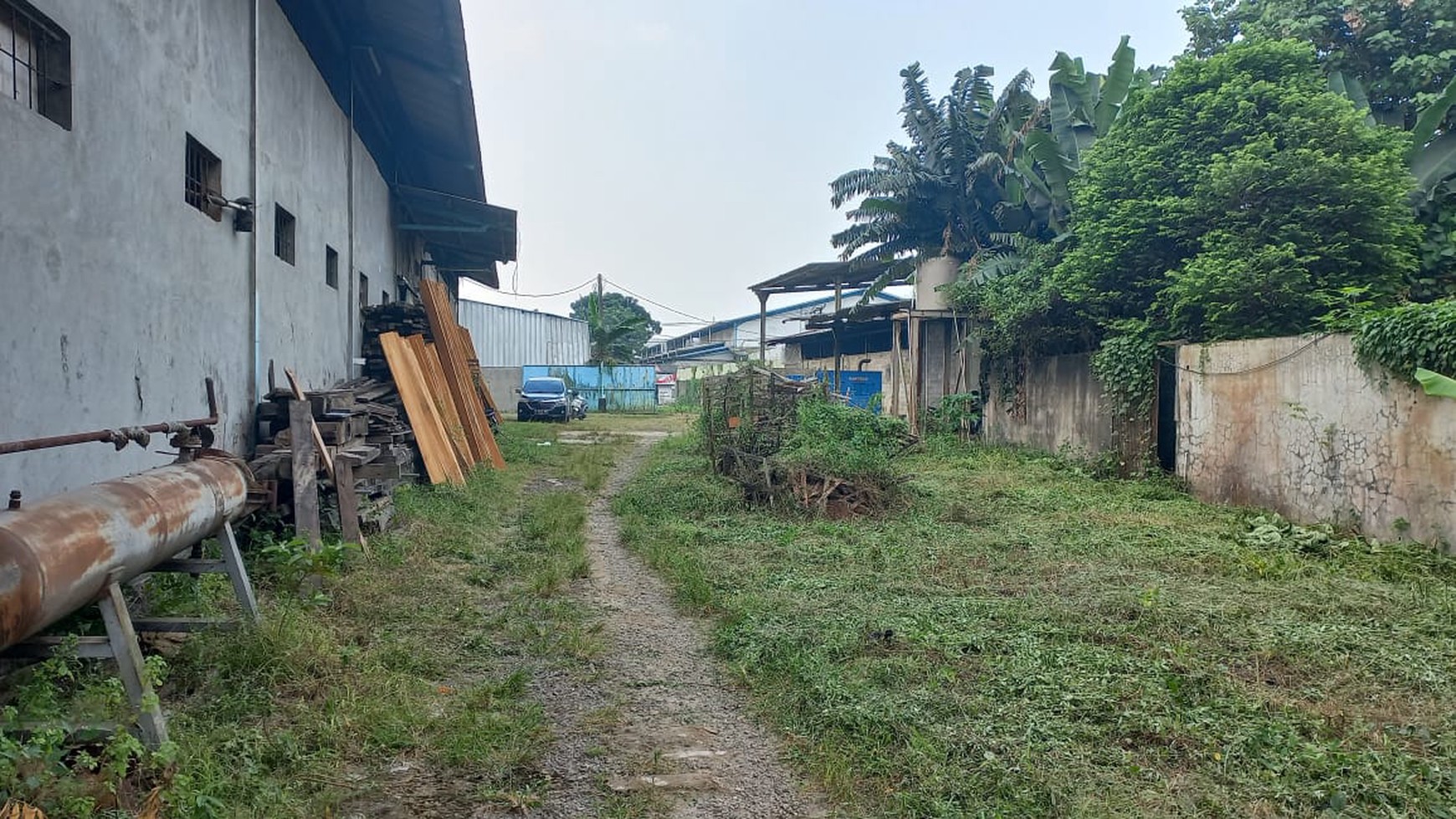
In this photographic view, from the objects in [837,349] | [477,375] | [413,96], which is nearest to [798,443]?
[413,96]

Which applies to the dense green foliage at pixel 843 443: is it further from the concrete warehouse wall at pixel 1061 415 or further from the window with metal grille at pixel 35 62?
the window with metal grille at pixel 35 62

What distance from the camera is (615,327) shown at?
3369 cm

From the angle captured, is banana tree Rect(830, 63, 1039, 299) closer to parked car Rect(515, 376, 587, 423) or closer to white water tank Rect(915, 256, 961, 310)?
white water tank Rect(915, 256, 961, 310)

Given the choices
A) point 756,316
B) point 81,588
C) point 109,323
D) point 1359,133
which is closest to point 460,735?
point 81,588

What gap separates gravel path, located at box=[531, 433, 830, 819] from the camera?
3293 millimetres

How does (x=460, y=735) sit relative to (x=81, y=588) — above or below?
below

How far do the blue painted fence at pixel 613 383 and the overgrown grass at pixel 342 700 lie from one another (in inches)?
1097

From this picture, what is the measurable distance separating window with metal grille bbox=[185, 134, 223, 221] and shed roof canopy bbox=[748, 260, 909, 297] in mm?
20333

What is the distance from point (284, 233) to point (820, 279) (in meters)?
19.6

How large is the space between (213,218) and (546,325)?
32984 millimetres

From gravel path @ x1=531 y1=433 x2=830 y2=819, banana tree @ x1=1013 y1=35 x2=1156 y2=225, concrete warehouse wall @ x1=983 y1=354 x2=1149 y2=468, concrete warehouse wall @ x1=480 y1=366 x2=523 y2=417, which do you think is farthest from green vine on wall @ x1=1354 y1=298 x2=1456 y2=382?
concrete warehouse wall @ x1=480 y1=366 x2=523 y2=417

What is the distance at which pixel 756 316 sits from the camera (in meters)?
55.7

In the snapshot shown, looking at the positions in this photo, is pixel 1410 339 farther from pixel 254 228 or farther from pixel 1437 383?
pixel 254 228

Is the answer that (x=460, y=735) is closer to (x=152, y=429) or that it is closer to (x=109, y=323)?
(x=152, y=429)
